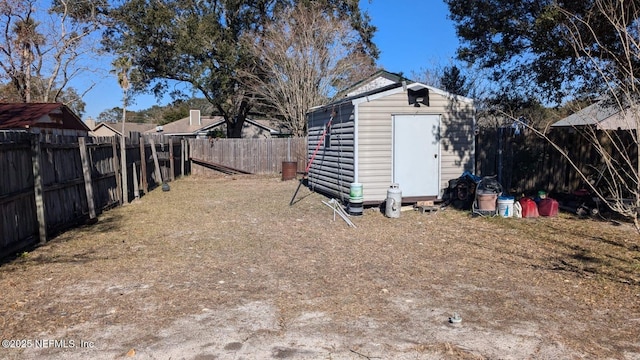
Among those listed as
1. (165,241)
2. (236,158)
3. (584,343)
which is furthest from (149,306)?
(236,158)

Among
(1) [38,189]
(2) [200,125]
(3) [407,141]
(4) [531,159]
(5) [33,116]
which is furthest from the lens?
(2) [200,125]

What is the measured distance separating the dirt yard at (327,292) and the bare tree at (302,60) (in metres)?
13.1

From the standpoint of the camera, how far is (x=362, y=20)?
25078mm

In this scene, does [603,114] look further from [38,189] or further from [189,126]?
[189,126]

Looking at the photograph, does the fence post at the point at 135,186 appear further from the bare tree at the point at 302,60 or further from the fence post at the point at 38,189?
the bare tree at the point at 302,60

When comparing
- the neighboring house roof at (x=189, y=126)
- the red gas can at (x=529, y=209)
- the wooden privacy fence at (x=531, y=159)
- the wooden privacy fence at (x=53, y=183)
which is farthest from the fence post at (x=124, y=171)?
the neighboring house roof at (x=189, y=126)

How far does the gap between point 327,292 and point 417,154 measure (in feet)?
19.1

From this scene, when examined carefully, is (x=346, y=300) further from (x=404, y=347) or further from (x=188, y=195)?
(x=188, y=195)

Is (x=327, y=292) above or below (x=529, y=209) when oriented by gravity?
below

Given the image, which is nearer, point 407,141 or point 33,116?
point 407,141

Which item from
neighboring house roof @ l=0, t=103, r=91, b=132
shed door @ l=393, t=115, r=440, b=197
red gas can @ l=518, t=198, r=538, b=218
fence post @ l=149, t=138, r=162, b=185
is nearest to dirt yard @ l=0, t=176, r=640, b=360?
red gas can @ l=518, t=198, r=538, b=218

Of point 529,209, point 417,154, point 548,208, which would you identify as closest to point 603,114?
point 548,208

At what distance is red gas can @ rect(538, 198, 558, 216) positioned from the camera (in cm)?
857

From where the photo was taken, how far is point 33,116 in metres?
15.3
